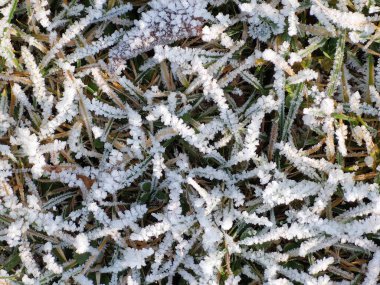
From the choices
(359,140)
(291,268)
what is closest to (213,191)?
(291,268)

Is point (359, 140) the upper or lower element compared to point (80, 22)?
lower

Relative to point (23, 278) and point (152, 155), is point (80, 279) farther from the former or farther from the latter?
point (152, 155)

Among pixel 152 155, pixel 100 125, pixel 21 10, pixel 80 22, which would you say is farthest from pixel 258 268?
pixel 21 10

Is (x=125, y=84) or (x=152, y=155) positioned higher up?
(x=125, y=84)

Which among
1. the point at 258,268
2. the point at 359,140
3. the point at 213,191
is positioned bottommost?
the point at 258,268

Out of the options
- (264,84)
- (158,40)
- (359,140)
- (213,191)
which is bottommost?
(213,191)

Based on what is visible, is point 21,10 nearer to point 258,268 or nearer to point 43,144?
point 43,144
